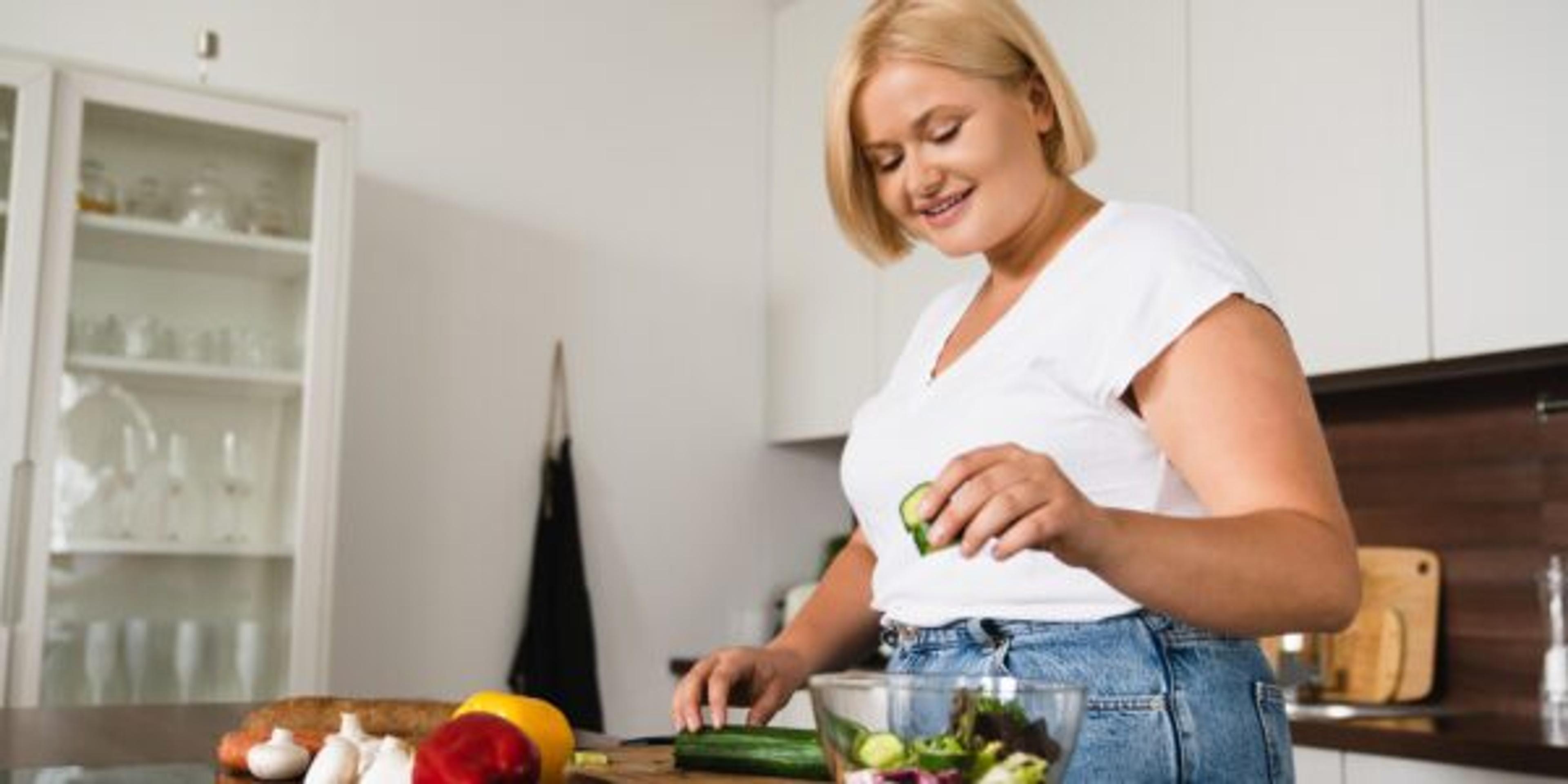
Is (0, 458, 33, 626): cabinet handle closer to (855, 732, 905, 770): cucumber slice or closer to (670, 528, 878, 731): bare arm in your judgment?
(670, 528, 878, 731): bare arm

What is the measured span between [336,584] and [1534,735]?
2.37m

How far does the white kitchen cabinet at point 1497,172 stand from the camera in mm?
2334

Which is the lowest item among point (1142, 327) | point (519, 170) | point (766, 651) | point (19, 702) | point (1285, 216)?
point (19, 702)

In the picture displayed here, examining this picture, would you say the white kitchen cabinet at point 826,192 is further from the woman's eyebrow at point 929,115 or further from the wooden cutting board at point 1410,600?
the woman's eyebrow at point 929,115

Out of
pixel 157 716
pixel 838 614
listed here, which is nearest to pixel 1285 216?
pixel 838 614

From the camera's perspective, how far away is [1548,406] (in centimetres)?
259

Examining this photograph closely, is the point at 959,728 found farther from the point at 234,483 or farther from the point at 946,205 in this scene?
the point at 234,483

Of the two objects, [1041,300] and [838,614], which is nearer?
[1041,300]

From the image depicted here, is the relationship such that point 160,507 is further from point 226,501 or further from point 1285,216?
point 1285,216

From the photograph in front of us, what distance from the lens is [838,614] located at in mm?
1485

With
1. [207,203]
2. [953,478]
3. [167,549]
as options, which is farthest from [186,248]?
[953,478]

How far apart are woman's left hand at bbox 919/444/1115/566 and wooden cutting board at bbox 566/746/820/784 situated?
0.33 m

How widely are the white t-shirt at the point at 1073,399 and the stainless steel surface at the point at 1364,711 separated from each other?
1.49 meters

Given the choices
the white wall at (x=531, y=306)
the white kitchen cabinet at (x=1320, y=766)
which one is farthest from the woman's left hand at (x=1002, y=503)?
the white wall at (x=531, y=306)
